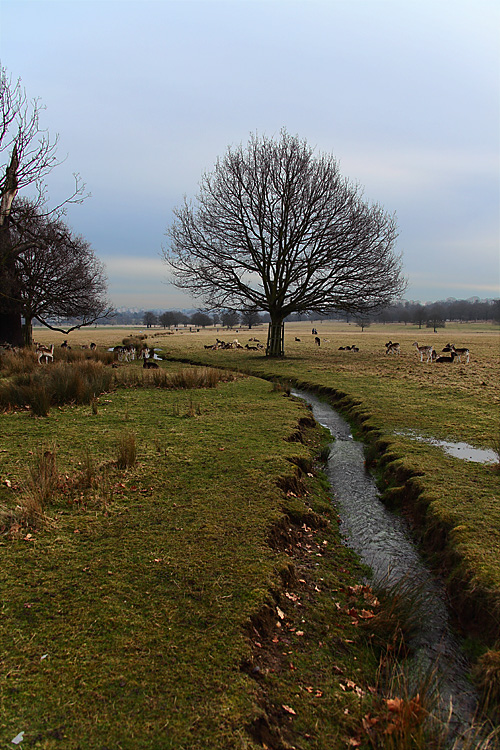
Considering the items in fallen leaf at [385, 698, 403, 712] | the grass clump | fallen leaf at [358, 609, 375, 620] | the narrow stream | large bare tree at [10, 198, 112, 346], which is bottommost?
the narrow stream

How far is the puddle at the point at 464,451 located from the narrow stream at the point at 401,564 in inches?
59.4

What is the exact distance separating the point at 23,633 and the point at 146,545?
5.10ft

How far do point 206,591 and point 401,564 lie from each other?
261 cm

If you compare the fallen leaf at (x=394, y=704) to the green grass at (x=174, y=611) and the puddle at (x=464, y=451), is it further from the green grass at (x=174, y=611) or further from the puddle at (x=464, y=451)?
the puddle at (x=464, y=451)

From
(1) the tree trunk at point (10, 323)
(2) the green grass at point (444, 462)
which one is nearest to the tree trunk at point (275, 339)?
(2) the green grass at point (444, 462)

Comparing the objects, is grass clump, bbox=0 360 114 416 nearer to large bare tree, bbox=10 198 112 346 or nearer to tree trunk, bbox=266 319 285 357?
large bare tree, bbox=10 198 112 346

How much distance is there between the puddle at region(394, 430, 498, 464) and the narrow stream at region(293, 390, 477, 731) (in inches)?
59.4

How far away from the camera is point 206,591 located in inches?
161

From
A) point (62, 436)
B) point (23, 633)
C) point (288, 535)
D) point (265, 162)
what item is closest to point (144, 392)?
point (62, 436)

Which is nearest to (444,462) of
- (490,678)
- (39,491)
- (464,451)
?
(464,451)

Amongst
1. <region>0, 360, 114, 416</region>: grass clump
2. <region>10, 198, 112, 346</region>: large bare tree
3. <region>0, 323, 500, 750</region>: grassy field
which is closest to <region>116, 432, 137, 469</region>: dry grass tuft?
<region>0, 323, 500, 750</region>: grassy field

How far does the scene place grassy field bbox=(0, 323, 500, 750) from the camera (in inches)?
111

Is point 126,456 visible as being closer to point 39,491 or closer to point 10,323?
point 39,491

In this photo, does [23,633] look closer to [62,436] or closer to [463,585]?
[463,585]
